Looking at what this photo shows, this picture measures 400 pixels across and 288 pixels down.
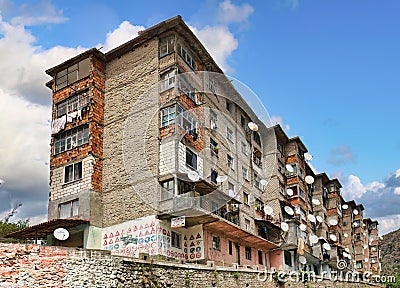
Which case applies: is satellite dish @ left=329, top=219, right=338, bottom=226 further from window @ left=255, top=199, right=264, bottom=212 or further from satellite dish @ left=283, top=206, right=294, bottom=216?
window @ left=255, top=199, right=264, bottom=212

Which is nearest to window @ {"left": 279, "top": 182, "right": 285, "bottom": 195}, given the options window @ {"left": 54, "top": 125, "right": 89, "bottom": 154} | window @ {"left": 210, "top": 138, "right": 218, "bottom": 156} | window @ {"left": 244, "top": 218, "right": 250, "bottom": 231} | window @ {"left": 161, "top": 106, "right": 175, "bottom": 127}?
window @ {"left": 244, "top": 218, "right": 250, "bottom": 231}

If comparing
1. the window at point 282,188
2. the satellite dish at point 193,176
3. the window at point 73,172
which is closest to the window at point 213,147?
the satellite dish at point 193,176

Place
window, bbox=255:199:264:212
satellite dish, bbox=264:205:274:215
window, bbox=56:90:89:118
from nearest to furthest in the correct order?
window, bbox=56:90:89:118 < satellite dish, bbox=264:205:274:215 < window, bbox=255:199:264:212

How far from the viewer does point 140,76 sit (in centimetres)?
3462

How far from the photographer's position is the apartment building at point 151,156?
102 feet

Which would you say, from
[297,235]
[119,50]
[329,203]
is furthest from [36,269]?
[329,203]

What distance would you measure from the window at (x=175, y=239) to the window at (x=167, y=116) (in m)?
6.98

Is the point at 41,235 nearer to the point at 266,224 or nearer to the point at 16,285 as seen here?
the point at 16,285

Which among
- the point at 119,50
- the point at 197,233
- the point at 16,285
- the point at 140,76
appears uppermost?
the point at 119,50

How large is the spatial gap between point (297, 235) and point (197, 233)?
56.5 ft

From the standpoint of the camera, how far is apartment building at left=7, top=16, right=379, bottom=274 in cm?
3122

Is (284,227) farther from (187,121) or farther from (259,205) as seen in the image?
(187,121)

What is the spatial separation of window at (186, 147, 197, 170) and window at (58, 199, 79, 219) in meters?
7.84

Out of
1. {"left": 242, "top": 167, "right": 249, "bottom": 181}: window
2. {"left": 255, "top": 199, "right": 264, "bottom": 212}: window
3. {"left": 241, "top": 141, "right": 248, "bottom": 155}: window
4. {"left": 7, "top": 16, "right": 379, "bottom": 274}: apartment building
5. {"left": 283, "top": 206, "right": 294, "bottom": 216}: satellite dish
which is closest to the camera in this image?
{"left": 7, "top": 16, "right": 379, "bottom": 274}: apartment building
